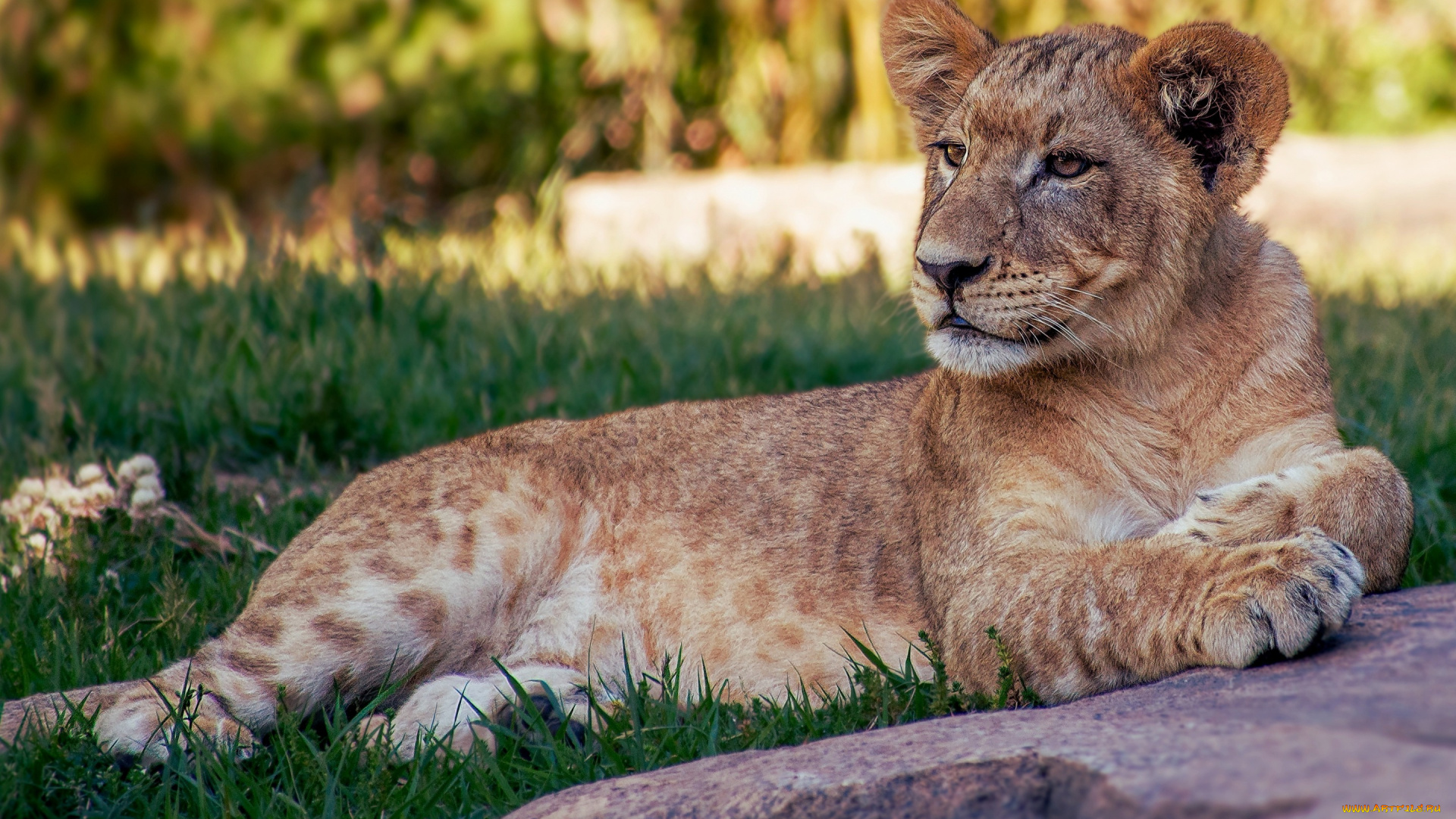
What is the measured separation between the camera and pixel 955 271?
3174 millimetres

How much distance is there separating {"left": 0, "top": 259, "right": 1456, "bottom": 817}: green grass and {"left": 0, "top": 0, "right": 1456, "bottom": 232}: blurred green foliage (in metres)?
1.88

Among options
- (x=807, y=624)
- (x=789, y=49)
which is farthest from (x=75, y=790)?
(x=789, y=49)

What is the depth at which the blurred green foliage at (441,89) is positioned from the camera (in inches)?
395

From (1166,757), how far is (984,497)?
4.29 ft

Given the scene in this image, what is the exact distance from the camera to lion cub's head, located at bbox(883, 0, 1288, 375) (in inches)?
124

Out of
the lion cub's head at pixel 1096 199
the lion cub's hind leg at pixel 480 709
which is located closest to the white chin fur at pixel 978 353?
the lion cub's head at pixel 1096 199

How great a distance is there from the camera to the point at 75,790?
2943 millimetres

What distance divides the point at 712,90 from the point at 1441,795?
11.7 m

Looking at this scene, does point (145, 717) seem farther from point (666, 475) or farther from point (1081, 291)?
point (1081, 291)

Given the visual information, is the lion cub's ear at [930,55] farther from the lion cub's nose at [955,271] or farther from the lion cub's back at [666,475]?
the lion cub's back at [666,475]

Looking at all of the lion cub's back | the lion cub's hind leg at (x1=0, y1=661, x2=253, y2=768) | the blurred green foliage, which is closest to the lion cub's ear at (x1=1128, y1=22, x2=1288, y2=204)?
the lion cub's back

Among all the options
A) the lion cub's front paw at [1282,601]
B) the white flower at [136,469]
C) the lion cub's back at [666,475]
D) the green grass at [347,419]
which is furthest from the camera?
the white flower at [136,469]

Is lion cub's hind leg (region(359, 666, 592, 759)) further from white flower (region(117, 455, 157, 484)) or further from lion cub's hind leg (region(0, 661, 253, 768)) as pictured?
white flower (region(117, 455, 157, 484))

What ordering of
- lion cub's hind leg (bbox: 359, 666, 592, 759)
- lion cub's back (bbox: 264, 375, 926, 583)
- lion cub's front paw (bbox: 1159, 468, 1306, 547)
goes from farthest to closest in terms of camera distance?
lion cub's back (bbox: 264, 375, 926, 583), lion cub's hind leg (bbox: 359, 666, 592, 759), lion cub's front paw (bbox: 1159, 468, 1306, 547)
